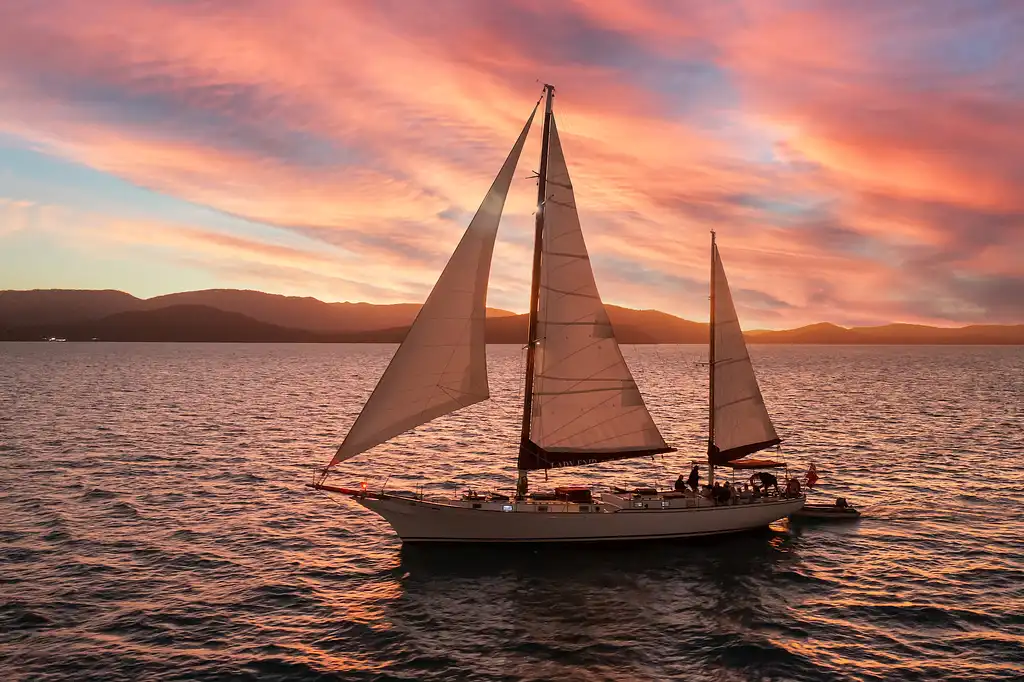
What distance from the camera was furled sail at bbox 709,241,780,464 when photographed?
34.3 meters

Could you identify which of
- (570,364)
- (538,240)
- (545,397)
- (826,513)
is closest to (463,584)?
(545,397)

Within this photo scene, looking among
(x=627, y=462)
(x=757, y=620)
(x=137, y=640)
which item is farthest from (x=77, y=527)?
(x=627, y=462)

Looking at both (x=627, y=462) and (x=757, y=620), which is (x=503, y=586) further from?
(x=627, y=462)

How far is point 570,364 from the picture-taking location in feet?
99.8

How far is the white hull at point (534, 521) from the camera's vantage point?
29.2m

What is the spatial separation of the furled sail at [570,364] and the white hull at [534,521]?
235 centimetres

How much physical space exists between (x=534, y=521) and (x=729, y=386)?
12.8 m

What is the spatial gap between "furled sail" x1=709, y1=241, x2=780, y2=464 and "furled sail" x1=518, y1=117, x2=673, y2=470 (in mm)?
4696

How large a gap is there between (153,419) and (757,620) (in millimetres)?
71302

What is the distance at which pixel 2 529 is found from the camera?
108 ft

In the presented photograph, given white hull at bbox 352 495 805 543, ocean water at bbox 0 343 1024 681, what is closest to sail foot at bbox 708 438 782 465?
white hull at bbox 352 495 805 543

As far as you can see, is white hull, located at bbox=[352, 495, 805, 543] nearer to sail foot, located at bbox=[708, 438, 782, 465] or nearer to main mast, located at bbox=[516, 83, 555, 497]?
main mast, located at bbox=[516, 83, 555, 497]

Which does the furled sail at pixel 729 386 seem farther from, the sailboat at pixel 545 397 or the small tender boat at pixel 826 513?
the small tender boat at pixel 826 513

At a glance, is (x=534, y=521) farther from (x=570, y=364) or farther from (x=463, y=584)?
(x=570, y=364)
